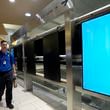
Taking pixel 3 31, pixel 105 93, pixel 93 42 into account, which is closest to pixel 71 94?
pixel 105 93

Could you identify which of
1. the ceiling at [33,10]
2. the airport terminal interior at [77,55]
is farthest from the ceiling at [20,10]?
the airport terminal interior at [77,55]

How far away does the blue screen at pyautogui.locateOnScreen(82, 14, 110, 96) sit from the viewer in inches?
72.2

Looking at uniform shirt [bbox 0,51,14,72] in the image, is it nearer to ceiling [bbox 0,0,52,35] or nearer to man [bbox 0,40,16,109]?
man [bbox 0,40,16,109]

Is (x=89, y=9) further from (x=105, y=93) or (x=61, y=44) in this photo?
(x=105, y=93)

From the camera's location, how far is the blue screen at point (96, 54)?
1833 mm

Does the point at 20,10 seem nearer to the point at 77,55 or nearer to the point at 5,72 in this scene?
the point at 5,72

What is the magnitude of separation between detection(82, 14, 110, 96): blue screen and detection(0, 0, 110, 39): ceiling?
649mm

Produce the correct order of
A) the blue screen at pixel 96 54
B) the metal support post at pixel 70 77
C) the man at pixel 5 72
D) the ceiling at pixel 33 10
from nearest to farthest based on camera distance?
1. the blue screen at pixel 96 54
2. the metal support post at pixel 70 77
3. the ceiling at pixel 33 10
4. the man at pixel 5 72

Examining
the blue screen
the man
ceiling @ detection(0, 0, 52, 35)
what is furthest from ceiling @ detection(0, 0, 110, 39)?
the man

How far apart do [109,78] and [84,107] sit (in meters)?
1.35

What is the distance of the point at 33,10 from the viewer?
6.44 metres

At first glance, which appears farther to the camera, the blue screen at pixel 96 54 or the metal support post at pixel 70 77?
the metal support post at pixel 70 77

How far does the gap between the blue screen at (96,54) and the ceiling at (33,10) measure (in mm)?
649

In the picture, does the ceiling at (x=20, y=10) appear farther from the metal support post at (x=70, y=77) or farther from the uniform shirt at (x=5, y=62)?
the metal support post at (x=70, y=77)
